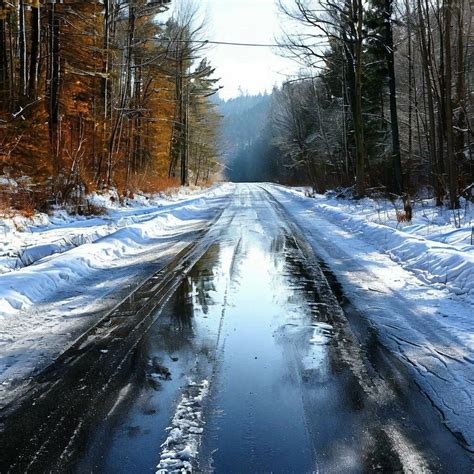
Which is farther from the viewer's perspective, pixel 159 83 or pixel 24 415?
pixel 159 83

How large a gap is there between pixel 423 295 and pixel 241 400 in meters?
3.75

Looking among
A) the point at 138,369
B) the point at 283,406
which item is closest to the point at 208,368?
the point at 138,369

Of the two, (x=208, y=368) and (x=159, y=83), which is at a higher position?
(x=159, y=83)

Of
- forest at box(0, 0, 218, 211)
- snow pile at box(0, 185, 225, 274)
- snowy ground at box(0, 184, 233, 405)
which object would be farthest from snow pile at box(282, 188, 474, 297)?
forest at box(0, 0, 218, 211)

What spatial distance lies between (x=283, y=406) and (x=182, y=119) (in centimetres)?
3664

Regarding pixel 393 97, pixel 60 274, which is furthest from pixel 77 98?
pixel 60 274

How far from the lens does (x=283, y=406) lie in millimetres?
3301

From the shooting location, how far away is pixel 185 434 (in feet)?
9.62

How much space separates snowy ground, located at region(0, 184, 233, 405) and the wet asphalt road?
33cm

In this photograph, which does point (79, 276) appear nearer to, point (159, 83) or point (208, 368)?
point (208, 368)

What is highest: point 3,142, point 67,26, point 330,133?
point 67,26

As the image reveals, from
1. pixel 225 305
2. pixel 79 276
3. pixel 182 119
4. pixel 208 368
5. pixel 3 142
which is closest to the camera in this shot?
pixel 208 368

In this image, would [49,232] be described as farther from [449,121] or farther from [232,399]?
[449,121]

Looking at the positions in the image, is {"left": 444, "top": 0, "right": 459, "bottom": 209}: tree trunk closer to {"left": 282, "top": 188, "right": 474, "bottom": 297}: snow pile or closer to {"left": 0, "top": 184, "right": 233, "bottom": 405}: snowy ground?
{"left": 282, "top": 188, "right": 474, "bottom": 297}: snow pile
